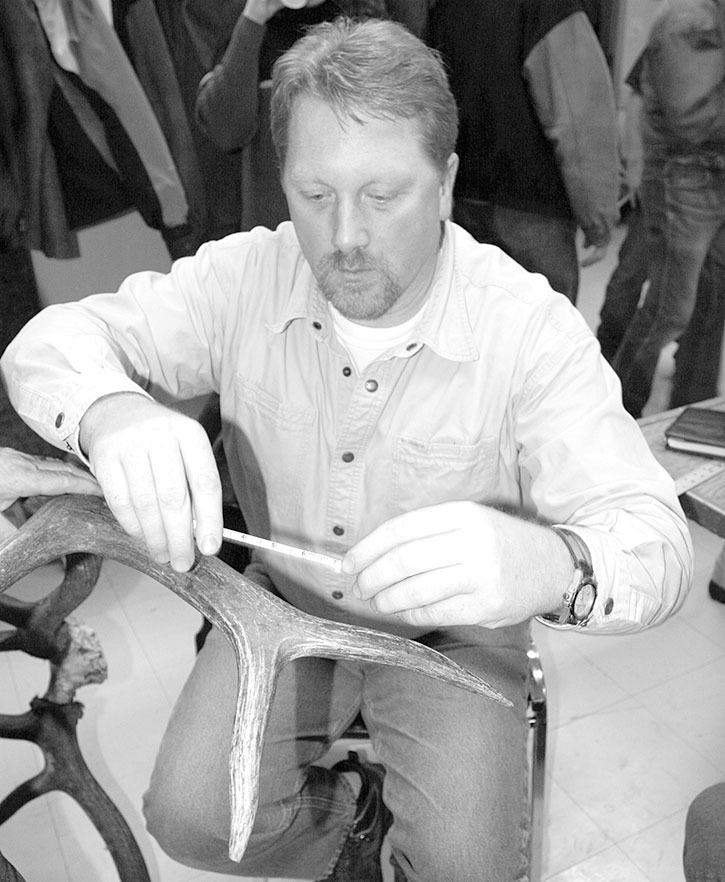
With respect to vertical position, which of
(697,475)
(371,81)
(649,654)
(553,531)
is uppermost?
(371,81)

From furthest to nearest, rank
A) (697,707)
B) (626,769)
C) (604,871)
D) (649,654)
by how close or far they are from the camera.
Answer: (649,654), (697,707), (626,769), (604,871)

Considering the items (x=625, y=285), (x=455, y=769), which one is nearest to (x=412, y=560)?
(x=455, y=769)

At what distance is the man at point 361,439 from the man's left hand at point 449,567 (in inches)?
0.9

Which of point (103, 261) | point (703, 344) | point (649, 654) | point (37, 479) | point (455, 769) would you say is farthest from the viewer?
point (703, 344)

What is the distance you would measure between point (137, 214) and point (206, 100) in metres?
0.61

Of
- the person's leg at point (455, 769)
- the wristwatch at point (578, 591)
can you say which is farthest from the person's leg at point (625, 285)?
the wristwatch at point (578, 591)

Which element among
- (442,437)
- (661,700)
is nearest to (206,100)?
(442,437)

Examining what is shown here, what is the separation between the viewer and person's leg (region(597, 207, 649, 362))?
101 inches

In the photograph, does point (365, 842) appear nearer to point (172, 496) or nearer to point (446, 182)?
point (172, 496)

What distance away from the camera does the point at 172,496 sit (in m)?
0.78

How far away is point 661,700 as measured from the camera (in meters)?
1.68

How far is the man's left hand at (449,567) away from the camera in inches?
28.1

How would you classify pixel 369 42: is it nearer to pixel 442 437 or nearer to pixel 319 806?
pixel 442 437

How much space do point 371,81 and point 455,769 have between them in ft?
2.58
